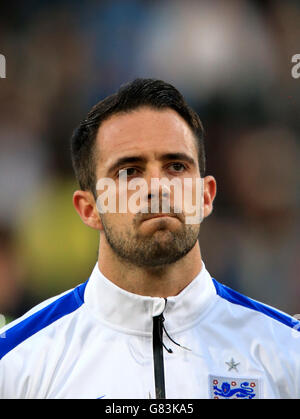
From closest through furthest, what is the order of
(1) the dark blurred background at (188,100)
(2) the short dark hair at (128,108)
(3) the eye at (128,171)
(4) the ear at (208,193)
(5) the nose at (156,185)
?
(5) the nose at (156,185)
(3) the eye at (128,171)
(2) the short dark hair at (128,108)
(4) the ear at (208,193)
(1) the dark blurred background at (188,100)

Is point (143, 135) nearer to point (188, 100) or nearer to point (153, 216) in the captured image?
point (153, 216)

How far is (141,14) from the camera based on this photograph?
371 centimetres

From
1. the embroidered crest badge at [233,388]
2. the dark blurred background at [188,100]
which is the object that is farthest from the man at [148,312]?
the dark blurred background at [188,100]

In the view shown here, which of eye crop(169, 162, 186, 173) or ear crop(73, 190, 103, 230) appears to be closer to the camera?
eye crop(169, 162, 186, 173)

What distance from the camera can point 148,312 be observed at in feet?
6.05

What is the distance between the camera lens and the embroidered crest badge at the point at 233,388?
1758mm

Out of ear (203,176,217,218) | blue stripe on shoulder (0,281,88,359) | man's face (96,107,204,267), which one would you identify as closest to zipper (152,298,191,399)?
man's face (96,107,204,267)

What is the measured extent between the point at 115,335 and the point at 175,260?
352 mm

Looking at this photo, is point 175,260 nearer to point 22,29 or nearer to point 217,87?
point 217,87

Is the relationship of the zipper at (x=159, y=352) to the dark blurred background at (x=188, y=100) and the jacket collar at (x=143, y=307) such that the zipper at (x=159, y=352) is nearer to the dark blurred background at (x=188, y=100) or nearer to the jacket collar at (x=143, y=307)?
the jacket collar at (x=143, y=307)

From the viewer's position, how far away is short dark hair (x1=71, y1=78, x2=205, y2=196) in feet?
6.40

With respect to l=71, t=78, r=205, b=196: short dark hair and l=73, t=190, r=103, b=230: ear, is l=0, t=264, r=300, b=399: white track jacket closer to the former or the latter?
l=73, t=190, r=103, b=230: ear

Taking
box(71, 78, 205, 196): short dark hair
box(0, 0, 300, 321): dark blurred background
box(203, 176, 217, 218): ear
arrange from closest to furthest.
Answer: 1. box(71, 78, 205, 196): short dark hair
2. box(203, 176, 217, 218): ear
3. box(0, 0, 300, 321): dark blurred background

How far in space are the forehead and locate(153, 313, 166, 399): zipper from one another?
1.96 feet
